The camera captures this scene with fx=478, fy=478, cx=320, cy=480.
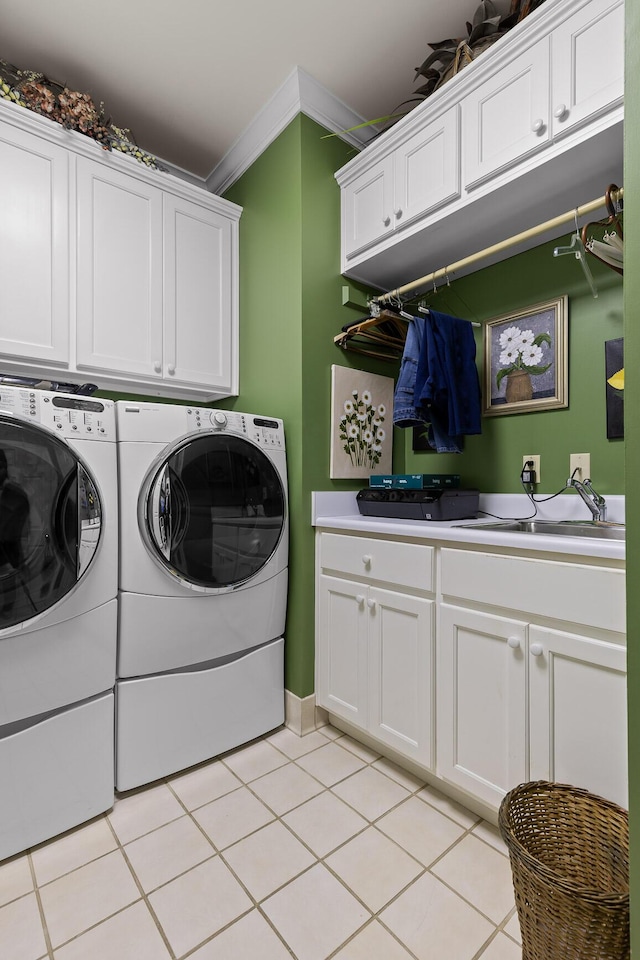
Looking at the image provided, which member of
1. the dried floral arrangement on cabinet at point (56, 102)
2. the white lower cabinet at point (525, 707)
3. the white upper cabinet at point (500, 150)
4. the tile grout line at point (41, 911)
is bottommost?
the tile grout line at point (41, 911)

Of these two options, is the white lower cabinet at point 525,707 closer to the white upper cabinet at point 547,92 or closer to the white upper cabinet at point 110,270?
the white upper cabinet at point 547,92

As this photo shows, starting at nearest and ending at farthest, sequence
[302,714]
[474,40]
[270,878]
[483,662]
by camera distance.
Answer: [270,878] < [483,662] < [474,40] < [302,714]

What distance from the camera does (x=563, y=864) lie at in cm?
116

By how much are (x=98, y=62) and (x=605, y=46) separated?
6.06 ft

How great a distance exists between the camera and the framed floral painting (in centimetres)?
186

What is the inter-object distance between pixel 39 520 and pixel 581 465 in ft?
6.09

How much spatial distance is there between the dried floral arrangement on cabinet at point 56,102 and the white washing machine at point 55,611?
1.24 meters

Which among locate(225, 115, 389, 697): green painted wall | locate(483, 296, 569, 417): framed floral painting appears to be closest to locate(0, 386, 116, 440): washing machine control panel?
locate(225, 115, 389, 697): green painted wall

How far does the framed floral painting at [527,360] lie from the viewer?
1.86 meters

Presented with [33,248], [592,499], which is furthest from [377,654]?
[33,248]

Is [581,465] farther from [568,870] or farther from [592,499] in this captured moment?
[568,870]

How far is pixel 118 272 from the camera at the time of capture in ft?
6.80

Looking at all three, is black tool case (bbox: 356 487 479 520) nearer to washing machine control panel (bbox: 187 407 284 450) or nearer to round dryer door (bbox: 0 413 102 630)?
washing machine control panel (bbox: 187 407 284 450)

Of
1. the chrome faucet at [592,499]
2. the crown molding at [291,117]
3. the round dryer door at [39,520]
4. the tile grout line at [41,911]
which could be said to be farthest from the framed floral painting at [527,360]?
the tile grout line at [41,911]
